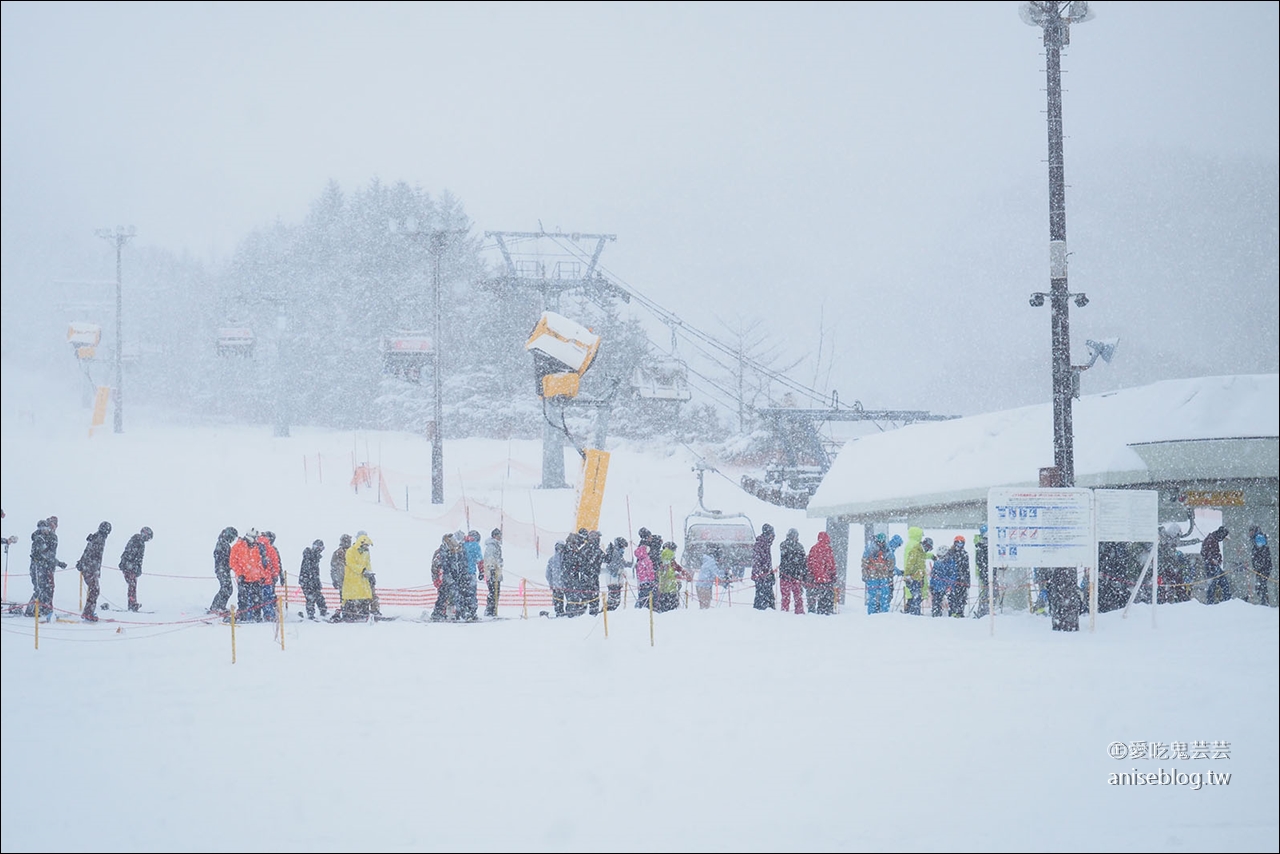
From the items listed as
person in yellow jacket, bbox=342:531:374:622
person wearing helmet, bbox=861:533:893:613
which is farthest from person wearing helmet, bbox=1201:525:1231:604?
person in yellow jacket, bbox=342:531:374:622

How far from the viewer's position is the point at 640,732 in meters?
9.05

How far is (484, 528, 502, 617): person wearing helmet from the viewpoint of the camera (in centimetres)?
1833

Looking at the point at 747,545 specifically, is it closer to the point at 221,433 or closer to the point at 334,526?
the point at 334,526

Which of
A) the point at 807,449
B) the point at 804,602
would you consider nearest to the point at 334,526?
the point at 804,602

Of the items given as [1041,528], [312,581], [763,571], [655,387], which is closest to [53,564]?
[312,581]

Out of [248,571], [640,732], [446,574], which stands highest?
[248,571]

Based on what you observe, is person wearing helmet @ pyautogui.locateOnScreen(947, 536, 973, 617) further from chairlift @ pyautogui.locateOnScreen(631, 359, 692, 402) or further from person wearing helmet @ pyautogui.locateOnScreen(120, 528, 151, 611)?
chairlift @ pyautogui.locateOnScreen(631, 359, 692, 402)

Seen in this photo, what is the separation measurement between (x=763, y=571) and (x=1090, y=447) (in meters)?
5.69

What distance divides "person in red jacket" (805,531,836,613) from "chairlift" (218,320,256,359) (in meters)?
41.3

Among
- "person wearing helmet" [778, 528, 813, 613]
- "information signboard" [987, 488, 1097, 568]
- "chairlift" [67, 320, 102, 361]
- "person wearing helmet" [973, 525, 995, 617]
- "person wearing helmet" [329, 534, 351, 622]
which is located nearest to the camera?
"information signboard" [987, 488, 1097, 568]

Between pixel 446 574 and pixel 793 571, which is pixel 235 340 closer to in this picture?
pixel 446 574

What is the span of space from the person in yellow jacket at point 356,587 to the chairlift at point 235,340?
3855cm

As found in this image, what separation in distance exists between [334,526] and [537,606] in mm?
9255

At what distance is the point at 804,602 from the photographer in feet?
65.2
